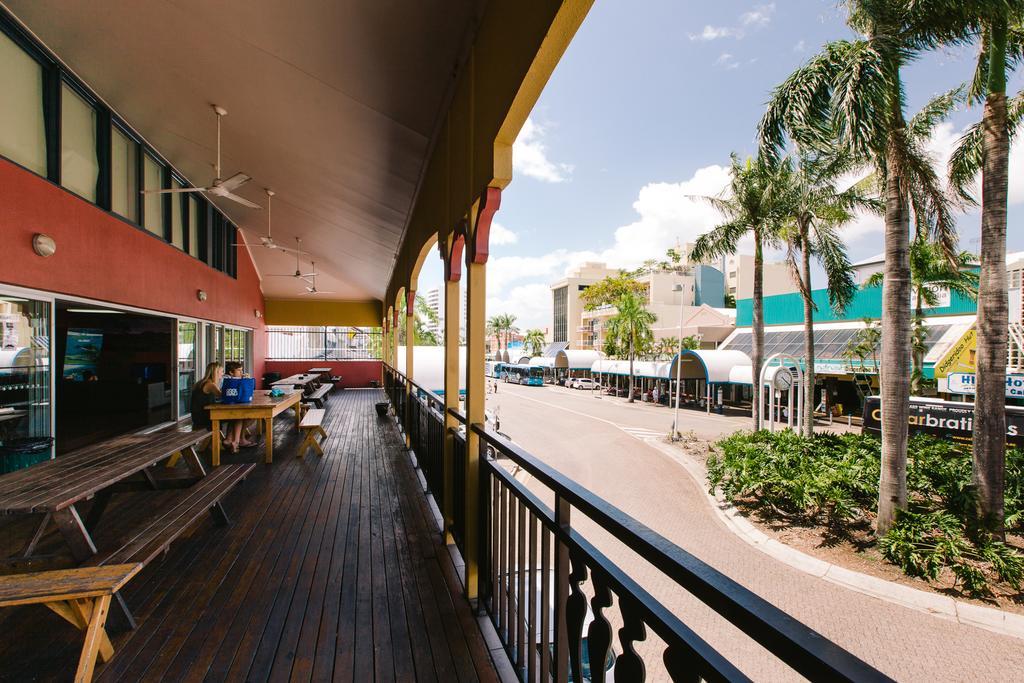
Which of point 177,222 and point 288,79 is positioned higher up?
point 288,79

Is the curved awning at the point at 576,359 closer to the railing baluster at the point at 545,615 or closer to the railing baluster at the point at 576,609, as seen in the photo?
the railing baluster at the point at 545,615

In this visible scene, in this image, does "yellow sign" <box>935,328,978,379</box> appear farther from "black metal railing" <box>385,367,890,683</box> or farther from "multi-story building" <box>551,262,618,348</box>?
"multi-story building" <box>551,262,618,348</box>

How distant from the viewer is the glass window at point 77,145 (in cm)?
471

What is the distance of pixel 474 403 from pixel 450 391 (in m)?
1.02

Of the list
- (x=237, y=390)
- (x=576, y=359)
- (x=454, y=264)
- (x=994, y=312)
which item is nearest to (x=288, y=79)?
(x=454, y=264)

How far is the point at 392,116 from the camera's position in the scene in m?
3.80

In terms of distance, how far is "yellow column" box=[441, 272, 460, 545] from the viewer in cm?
329

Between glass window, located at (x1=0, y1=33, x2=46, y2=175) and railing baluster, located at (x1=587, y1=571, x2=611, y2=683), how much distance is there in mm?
5654

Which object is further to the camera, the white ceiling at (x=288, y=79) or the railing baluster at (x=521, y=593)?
the white ceiling at (x=288, y=79)

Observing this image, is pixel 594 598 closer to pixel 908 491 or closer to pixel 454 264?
pixel 454 264

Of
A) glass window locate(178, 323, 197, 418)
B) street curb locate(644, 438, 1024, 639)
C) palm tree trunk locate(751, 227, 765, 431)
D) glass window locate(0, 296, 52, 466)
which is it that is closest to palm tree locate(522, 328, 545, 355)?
palm tree trunk locate(751, 227, 765, 431)

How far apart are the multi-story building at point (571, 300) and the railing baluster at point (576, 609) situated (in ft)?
189

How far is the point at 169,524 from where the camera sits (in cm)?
244

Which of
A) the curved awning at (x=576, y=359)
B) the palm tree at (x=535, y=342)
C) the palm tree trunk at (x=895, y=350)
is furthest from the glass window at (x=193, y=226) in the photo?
the palm tree at (x=535, y=342)
